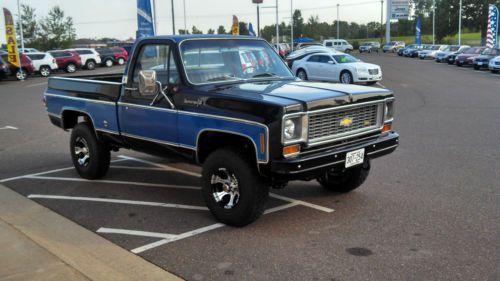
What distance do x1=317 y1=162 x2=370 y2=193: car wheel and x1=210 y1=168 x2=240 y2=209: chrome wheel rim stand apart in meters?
1.45

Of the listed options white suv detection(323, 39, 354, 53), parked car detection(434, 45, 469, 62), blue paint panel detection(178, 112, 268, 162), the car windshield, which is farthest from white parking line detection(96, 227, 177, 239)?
white suv detection(323, 39, 354, 53)

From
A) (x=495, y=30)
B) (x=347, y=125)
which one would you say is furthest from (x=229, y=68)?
(x=495, y=30)

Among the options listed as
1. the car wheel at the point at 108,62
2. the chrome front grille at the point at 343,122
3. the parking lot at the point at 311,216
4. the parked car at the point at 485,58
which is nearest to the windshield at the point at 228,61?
the chrome front grille at the point at 343,122

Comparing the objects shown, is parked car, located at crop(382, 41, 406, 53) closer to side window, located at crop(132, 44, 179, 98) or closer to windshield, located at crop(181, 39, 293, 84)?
windshield, located at crop(181, 39, 293, 84)

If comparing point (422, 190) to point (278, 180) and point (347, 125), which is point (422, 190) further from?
point (278, 180)

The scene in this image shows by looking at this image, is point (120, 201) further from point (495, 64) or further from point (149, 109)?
point (495, 64)

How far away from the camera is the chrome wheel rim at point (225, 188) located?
5113mm

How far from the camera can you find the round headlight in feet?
15.1

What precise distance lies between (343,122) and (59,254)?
2984 mm

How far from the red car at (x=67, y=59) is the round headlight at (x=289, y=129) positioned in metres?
35.6

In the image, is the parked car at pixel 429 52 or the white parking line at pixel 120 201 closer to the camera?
the white parking line at pixel 120 201

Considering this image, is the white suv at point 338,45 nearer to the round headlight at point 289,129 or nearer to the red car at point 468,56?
the red car at point 468,56

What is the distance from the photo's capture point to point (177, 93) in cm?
557

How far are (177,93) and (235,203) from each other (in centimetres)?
139
